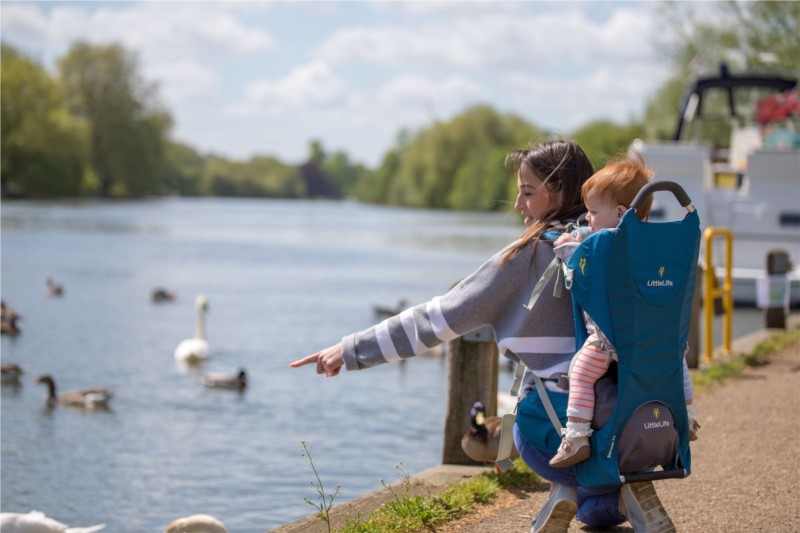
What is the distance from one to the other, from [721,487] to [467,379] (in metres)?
1.54

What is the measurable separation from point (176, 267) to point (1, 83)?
43.0 m

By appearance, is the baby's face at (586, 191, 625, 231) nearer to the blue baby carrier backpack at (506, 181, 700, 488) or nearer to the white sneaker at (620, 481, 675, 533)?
the blue baby carrier backpack at (506, 181, 700, 488)

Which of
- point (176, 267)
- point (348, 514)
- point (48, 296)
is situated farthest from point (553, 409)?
point (176, 267)

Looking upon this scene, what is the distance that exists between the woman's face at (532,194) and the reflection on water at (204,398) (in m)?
0.39

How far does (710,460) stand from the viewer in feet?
22.3

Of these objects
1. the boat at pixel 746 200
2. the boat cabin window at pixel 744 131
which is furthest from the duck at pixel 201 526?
the boat cabin window at pixel 744 131

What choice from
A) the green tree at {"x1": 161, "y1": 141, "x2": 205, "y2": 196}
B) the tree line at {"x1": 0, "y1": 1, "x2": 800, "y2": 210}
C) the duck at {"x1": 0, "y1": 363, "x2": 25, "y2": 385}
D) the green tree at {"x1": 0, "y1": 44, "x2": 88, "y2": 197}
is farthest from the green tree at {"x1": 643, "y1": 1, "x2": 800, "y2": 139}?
the green tree at {"x1": 161, "y1": 141, "x2": 205, "y2": 196}

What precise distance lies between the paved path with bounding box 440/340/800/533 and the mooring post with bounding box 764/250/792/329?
5.03 meters

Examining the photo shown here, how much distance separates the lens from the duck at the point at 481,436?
20.6ft

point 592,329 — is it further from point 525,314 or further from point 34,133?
point 34,133

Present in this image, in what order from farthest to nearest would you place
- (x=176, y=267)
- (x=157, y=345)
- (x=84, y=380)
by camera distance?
1. (x=176, y=267)
2. (x=157, y=345)
3. (x=84, y=380)

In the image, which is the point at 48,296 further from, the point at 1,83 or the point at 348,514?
the point at 1,83

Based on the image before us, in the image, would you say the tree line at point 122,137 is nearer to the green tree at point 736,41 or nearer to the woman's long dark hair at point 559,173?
the green tree at point 736,41

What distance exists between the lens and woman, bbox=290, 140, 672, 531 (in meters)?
4.28
